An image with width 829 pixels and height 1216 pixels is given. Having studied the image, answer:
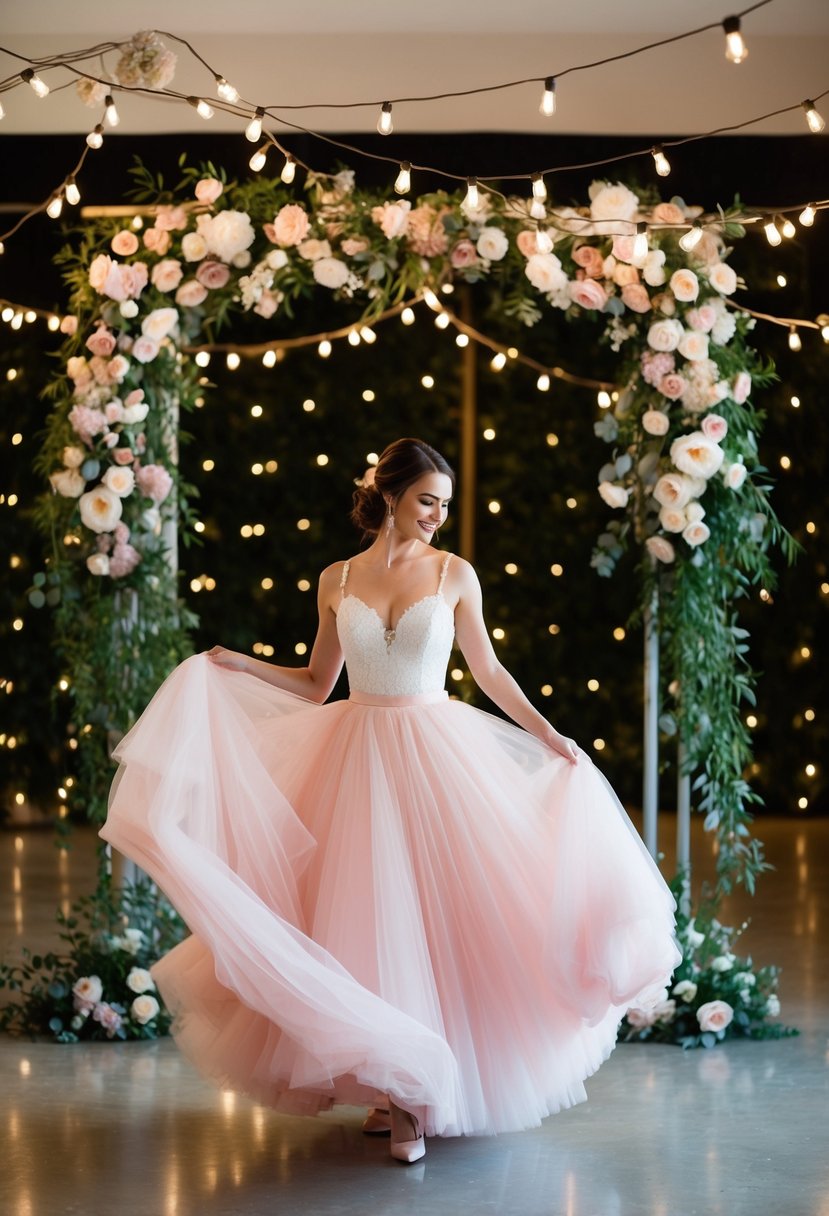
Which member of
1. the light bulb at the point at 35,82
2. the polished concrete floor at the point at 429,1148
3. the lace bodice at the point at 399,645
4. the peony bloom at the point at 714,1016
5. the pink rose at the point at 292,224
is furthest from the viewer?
the pink rose at the point at 292,224

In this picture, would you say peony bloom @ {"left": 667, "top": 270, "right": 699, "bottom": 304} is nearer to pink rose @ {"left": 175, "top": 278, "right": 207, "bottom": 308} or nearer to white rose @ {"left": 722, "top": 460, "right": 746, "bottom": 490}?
white rose @ {"left": 722, "top": 460, "right": 746, "bottom": 490}

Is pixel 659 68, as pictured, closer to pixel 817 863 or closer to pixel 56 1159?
pixel 817 863

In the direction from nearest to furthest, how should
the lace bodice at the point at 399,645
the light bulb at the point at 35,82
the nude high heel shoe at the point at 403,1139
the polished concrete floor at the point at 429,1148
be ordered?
the polished concrete floor at the point at 429,1148 → the nude high heel shoe at the point at 403,1139 → the lace bodice at the point at 399,645 → the light bulb at the point at 35,82

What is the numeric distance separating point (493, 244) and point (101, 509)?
1.42 m

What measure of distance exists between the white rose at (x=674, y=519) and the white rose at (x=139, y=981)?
2.03 metres

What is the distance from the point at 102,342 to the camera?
459 centimetres

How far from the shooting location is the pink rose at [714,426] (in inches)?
176

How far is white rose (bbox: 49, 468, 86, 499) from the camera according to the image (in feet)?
15.2

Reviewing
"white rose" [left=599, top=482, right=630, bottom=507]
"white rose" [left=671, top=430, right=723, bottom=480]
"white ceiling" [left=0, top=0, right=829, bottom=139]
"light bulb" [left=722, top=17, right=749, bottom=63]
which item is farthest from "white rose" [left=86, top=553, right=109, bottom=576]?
"light bulb" [left=722, top=17, right=749, bottom=63]

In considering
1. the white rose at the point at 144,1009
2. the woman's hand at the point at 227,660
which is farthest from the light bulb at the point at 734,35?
the white rose at the point at 144,1009

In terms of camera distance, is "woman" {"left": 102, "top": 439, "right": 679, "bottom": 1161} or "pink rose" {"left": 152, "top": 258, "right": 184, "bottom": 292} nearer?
"woman" {"left": 102, "top": 439, "right": 679, "bottom": 1161}

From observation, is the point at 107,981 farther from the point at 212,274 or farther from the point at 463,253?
the point at 463,253

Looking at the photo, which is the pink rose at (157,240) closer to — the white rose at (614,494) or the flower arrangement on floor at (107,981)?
the white rose at (614,494)

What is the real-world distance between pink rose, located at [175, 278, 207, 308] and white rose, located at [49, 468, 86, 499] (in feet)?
2.00
